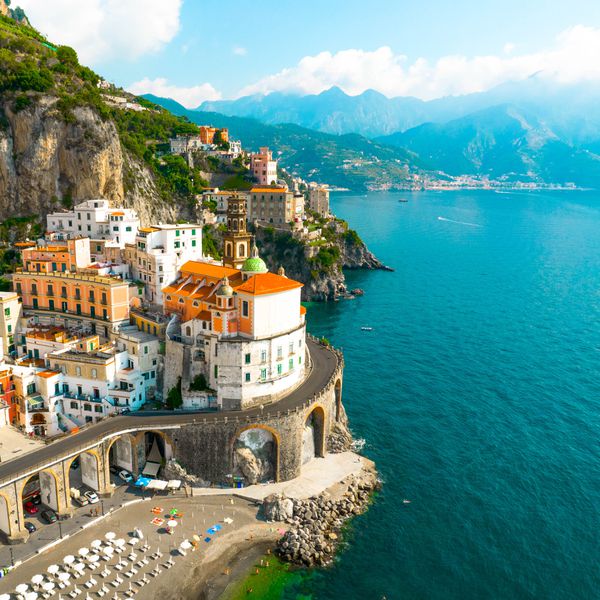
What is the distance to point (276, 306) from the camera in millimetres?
57000

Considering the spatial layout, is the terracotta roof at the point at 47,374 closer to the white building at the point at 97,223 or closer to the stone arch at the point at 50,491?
the stone arch at the point at 50,491

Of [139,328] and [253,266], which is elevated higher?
[253,266]

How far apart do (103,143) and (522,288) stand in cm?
9747

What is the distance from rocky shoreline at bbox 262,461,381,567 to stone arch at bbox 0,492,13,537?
859 inches

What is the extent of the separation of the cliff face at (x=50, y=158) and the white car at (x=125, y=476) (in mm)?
49088

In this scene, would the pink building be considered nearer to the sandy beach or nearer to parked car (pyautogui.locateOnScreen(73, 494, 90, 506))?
the sandy beach

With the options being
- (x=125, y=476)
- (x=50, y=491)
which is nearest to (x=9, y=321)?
(x=50, y=491)

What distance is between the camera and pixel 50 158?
277 feet

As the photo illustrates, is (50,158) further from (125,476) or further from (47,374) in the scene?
(125,476)

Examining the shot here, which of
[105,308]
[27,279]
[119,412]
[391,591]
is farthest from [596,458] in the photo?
[27,279]

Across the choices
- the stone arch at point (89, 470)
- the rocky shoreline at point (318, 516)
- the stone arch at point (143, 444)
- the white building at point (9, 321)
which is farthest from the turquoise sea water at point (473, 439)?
the white building at point (9, 321)

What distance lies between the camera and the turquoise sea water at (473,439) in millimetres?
45031

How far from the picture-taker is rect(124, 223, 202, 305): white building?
6700 centimetres

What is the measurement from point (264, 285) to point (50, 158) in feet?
163
